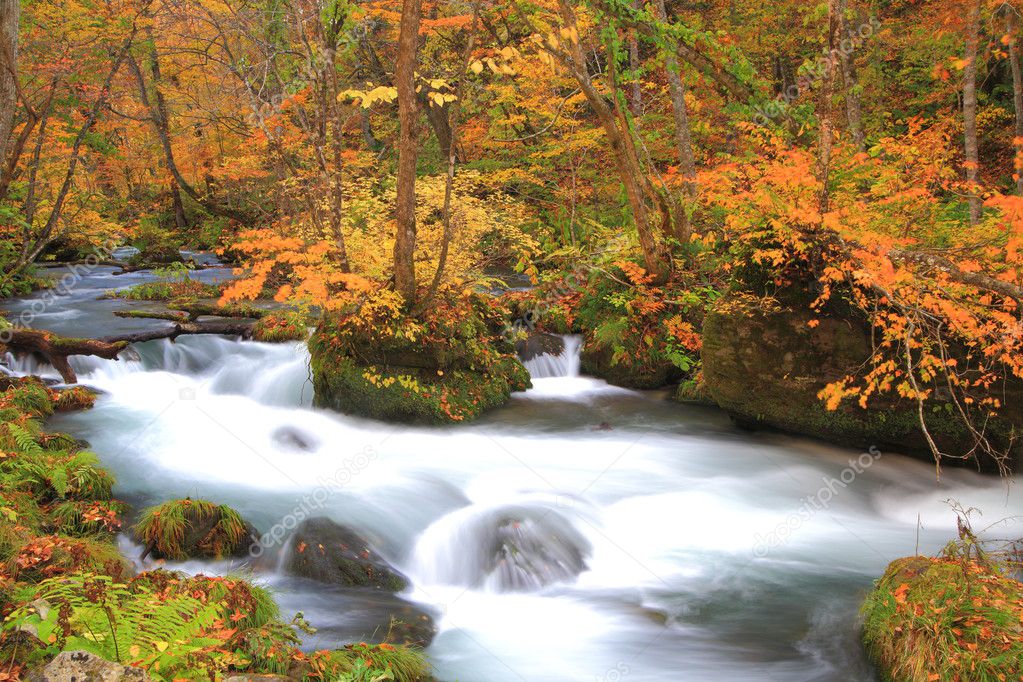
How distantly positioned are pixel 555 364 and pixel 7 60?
8.63 metres

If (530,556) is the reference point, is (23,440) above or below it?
above

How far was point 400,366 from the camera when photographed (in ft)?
34.7

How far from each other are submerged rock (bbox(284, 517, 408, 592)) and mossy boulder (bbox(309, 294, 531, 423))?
380 cm

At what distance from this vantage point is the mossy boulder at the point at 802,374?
8.59m

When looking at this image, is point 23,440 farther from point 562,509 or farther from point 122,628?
point 562,509

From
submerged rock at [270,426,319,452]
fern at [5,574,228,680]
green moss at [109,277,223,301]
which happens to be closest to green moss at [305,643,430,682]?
fern at [5,574,228,680]

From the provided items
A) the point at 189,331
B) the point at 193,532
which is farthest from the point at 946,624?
the point at 189,331

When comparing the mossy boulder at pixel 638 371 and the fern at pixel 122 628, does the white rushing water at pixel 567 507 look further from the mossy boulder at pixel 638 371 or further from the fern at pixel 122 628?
the fern at pixel 122 628

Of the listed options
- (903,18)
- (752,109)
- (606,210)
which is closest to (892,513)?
(752,109)

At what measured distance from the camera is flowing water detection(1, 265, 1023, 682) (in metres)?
5.62

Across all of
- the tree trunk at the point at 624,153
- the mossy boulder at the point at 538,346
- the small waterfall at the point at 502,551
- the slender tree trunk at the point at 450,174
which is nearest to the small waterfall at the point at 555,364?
the mossy boulder at the point at 538,346

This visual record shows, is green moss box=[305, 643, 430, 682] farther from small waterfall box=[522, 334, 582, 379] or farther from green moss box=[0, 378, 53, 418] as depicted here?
small waterfall box=[522, 334, 582, 379]

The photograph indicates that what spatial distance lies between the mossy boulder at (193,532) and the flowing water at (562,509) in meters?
0.18

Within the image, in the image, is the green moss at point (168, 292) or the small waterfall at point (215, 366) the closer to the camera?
the small waterfall at point (215, 366)
